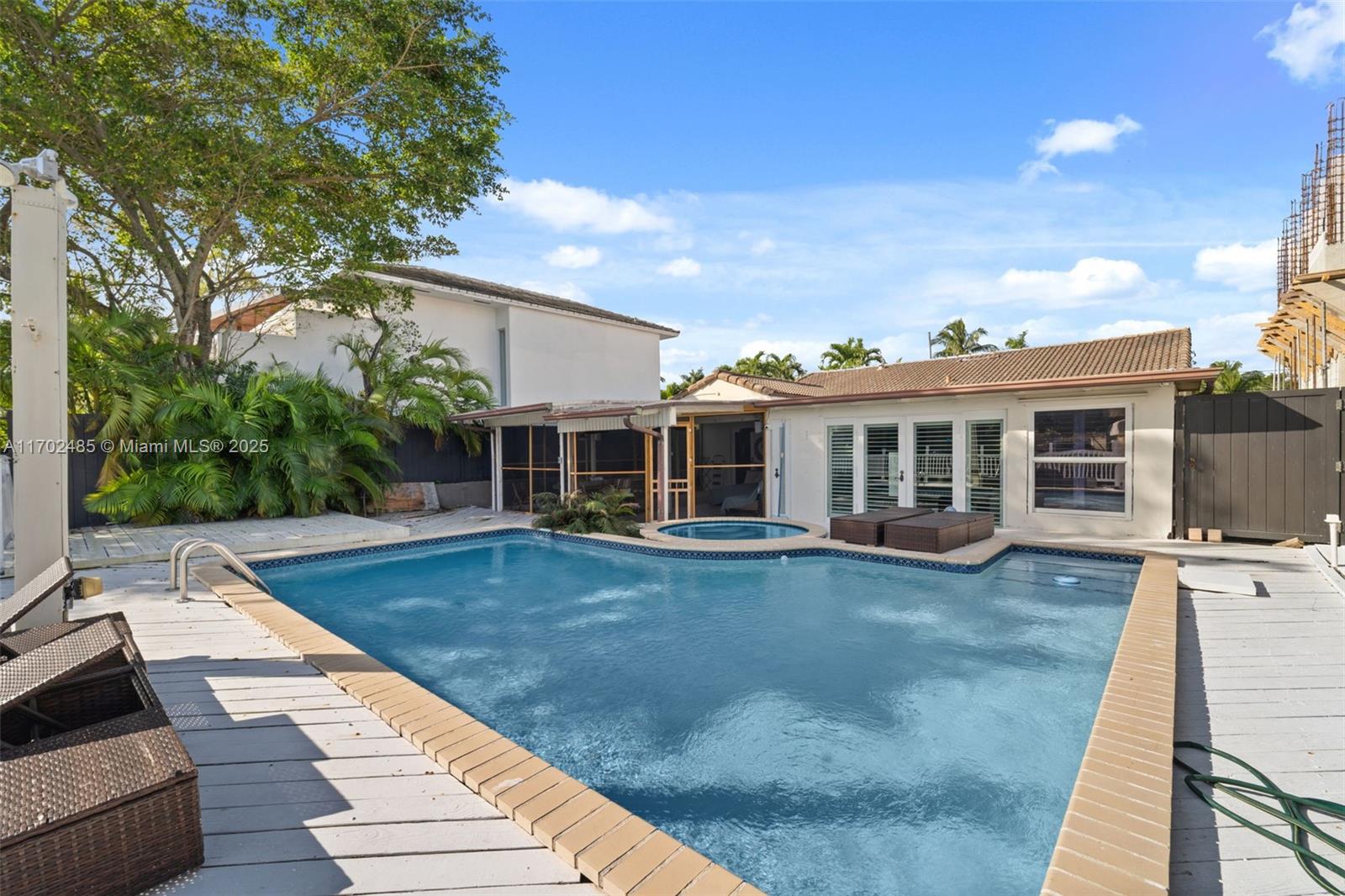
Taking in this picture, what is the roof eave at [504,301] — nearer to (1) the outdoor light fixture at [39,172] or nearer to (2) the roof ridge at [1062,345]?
(2) the roof ridge at [1062,345]

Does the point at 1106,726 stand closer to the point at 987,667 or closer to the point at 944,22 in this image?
the point at 987,667

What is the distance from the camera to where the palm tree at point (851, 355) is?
1236 inches

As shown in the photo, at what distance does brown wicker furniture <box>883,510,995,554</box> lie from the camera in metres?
8.27

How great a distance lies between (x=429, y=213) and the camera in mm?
13172

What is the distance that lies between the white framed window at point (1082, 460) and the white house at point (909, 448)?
17 mm

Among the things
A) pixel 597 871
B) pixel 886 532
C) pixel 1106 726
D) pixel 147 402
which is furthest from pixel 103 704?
pixel 147 402

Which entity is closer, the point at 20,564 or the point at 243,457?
the point at 20,564

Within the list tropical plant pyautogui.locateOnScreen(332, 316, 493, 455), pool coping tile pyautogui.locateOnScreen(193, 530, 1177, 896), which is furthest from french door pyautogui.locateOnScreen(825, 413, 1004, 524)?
tropical plant pyautogui.locateOnScreen(332, 316, 493, 455)

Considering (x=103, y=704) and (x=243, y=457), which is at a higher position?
(x=243, y=457)

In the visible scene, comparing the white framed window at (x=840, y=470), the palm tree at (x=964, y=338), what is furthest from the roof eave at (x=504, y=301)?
the palm tree at (x=964, y=338)

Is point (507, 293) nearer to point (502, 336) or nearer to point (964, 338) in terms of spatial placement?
point (502, 336)

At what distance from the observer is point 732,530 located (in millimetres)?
11469

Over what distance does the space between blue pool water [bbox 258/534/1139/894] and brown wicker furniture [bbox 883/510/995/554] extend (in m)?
0.54

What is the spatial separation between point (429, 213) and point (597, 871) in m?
13.7
